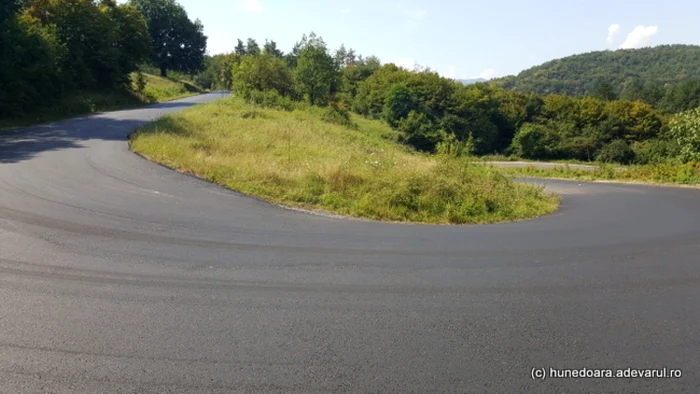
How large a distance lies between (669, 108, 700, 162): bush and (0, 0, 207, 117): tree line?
37859mm

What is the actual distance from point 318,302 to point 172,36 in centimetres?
8997

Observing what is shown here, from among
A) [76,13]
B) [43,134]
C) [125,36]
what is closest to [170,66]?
[125,36]

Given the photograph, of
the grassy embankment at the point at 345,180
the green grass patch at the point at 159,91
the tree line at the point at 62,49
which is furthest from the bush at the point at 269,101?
the grassy embankment at the point at 345,180

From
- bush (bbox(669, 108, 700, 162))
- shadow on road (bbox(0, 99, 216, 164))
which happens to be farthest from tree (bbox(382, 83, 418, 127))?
shadow on road (bbox(0, 99, 216, 164))

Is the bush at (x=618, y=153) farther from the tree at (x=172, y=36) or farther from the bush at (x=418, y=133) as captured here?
the tree at (x=172, y=36)

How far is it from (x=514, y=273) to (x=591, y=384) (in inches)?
118

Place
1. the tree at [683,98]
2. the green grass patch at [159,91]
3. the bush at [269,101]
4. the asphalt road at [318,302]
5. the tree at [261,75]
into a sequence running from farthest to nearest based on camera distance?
the tree at [683,98] < the green grass patch at [159,91] < the tree at [261,75] < the bush at [269,101] < the asphalt road at [318,302]

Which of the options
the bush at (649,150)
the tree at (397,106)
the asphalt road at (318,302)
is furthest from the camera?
the tree at (397,106)

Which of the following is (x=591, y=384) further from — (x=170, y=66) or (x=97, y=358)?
(x=170, y=66)

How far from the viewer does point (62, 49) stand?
35344 millimetres

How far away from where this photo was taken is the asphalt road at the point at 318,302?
4.45m

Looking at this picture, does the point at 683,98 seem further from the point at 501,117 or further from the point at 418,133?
the point at 418,133

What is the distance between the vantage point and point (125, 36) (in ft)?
162

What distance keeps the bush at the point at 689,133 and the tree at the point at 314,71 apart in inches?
1086
